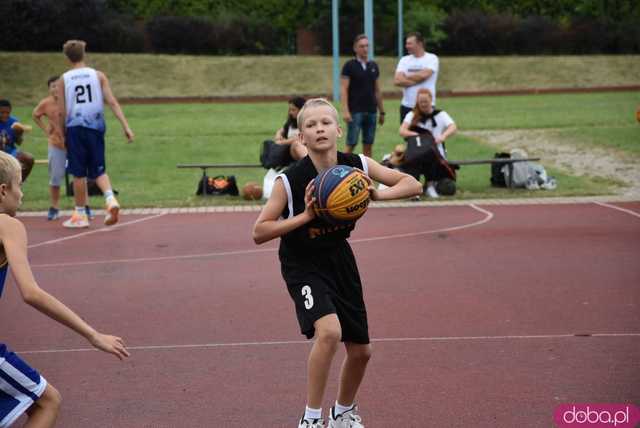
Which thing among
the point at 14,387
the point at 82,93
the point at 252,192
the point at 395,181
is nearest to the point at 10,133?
the point at 82,93

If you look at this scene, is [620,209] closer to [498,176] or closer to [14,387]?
[498,176]

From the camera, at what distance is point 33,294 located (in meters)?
4.23

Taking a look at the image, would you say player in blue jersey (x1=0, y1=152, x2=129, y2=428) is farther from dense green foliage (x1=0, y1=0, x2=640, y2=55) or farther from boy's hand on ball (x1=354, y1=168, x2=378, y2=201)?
dense green foliage (x1=0, y1=0, x2=640, y2=55)

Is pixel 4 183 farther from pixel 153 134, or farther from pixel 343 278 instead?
pixel 153 134

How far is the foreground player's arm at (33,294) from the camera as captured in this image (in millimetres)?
4234

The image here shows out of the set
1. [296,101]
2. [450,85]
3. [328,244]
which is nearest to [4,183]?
[328,244]

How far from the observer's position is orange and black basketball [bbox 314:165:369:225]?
510 cm

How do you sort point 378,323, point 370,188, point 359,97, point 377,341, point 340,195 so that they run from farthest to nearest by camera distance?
point 359,97
point 378,323
point 377,341
point 370,188
point 340,195

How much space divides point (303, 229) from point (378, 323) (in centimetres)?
287

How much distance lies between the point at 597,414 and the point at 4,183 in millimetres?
3267

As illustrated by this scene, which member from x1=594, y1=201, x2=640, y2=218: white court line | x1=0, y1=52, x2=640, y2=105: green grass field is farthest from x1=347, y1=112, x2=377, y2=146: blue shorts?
x1=0, y1=52, x2=640, y2=105: green grass field

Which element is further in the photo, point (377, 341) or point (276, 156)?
point (276, 156)

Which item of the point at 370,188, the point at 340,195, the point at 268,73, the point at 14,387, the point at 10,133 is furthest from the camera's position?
the point at 268,73

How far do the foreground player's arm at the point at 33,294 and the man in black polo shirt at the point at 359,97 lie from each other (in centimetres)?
1255
